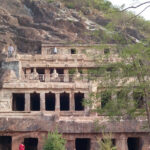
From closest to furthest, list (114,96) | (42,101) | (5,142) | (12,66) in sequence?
(114,96), (5,142), (42,101), (12,66)

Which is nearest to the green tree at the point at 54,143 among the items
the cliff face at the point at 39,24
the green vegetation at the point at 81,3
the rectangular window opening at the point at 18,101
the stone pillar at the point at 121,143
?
the stone pillar at the point at 121,143

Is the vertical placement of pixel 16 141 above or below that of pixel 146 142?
above

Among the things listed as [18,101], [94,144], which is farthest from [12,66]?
[94,144]

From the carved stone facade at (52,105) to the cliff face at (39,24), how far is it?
274 centimetres

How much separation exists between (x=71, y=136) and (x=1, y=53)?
15.8 m

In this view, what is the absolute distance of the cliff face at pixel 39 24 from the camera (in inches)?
1528

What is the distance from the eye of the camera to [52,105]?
108 ft

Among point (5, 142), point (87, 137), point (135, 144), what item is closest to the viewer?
point (87, 137)

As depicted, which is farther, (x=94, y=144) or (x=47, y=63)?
(x=47, y=63)

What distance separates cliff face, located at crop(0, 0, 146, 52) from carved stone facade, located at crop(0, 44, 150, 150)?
2744mm

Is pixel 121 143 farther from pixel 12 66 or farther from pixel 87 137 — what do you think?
pixel 12 66

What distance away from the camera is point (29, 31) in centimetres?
3966

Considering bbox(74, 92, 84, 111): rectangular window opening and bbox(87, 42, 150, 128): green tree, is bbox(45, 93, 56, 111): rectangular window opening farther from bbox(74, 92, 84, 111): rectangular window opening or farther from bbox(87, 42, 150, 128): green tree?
bbox(87, 42, 150, 128): green tree

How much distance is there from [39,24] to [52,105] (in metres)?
13.1
